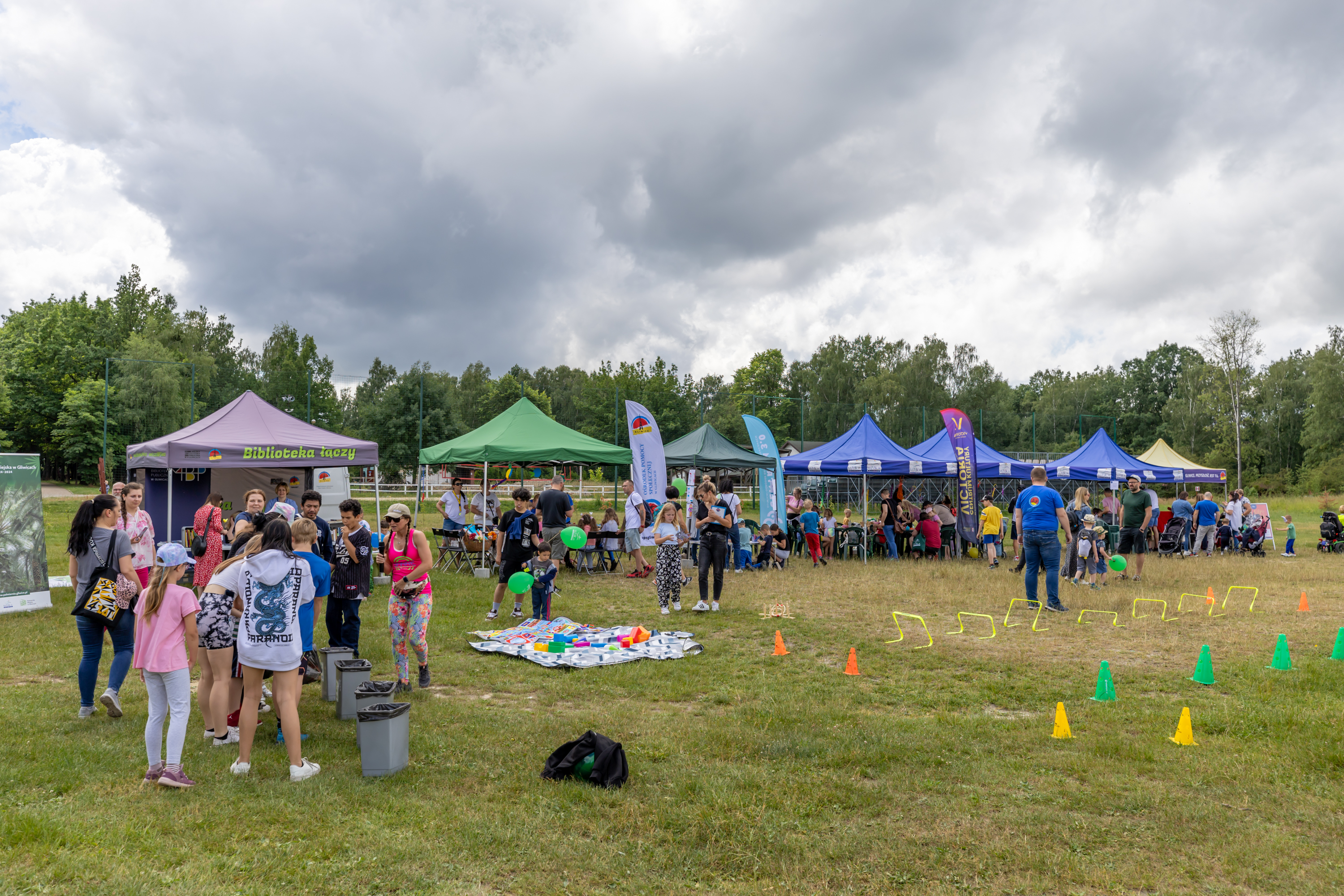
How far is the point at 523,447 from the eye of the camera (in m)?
13.5

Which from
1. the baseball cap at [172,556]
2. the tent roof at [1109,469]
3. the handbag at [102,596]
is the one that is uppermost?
the tent roof at [1109,469]

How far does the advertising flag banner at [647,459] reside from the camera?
539 inches

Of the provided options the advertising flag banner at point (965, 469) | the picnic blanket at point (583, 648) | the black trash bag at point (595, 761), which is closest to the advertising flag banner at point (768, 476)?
the advertising flag banner at point (965, 469)

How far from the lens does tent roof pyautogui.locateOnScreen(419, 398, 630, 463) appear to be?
1337 cm

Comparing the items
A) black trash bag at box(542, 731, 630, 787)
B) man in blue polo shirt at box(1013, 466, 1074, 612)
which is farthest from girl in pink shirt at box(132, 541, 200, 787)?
man in blue polo shirt at box(1013, 466, 1074, 612)

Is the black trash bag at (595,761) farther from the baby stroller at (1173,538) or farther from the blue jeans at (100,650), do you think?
the baby stroller at (1173,538)

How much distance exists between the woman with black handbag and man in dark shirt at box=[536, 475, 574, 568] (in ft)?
15.2

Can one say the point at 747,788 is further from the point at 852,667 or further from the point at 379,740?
the point at 852,667

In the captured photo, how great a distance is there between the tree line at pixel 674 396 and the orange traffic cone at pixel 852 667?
2274 cm

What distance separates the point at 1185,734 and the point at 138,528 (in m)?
8.73

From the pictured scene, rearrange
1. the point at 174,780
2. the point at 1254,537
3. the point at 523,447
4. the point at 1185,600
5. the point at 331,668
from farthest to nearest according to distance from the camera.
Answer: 1. the point at 1254,537
2. the point at 523,447
3. the point at 1185,600
4. the point at 331,668
5. the point at 174,780

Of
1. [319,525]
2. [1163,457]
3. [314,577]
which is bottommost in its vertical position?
[314,577]

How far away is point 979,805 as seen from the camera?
3.82 metres

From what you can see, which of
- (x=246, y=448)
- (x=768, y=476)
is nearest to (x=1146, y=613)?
(x=768, y=476)
